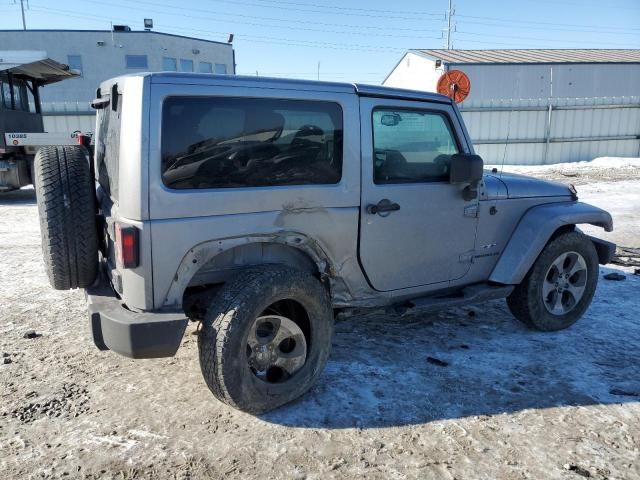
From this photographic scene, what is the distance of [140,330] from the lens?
282 cm

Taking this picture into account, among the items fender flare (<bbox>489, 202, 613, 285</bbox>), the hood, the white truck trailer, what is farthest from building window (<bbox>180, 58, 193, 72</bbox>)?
fender flare (<bbox>489, 202, 613, 285</bbox>)

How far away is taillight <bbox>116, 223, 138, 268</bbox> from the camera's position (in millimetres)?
2805

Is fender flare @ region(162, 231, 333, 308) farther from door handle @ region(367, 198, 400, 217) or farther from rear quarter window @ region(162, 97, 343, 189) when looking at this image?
door handle @ region(367, 198, 400, 217)

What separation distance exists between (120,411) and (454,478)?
2051mm

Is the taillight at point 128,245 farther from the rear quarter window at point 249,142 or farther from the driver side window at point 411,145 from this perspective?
the driver side window at point 411,145

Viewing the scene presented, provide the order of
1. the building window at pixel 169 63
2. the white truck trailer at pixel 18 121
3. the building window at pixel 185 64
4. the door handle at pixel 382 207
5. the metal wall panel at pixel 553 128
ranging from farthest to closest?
the building window at pixel 185 64 → the building window at pixel 169 63 → the metal wall panel at pixel 553 128 → the white truck trailer at pixel 18 121 → the door handle at pixel 382 207

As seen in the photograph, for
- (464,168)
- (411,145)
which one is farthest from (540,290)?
(411,145)

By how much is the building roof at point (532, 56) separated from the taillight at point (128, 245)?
30392 millimetres

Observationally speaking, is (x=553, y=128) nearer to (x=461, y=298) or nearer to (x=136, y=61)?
(x=461, y=298)

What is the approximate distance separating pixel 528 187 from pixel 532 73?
100 ft

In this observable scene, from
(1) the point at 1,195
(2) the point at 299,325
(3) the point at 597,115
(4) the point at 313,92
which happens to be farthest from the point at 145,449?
(3) the point at 597,115

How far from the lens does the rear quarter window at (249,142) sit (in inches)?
115

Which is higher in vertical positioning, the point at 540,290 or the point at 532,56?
the point at 532,56

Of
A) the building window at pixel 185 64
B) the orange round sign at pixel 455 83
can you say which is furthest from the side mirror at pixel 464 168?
the building window at pixel 185 64
